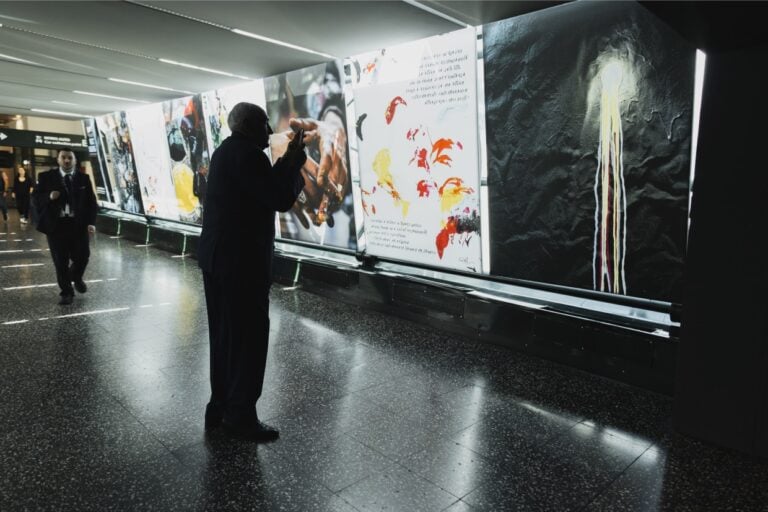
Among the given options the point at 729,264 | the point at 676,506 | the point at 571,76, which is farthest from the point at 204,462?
the point at 571,76

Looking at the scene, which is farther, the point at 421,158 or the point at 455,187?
the point at 421,158

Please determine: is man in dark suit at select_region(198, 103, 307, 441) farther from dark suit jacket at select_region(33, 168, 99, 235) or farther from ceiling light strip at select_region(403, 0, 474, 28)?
dark suit jacket at select_region(33, 168, 99, 235)

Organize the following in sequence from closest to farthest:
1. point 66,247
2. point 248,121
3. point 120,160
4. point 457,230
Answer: point 248,121 → point 457,230 → point 66,247 → point 120,160

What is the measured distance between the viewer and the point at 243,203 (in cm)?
277

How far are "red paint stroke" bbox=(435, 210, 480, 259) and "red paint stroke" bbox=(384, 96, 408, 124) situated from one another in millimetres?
1361

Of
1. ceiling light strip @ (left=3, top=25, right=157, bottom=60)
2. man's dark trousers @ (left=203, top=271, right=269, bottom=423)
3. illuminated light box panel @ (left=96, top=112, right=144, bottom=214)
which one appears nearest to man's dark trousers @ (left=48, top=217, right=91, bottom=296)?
ceiling light strip @ (left=3, top=25, right=157, bottom=60)

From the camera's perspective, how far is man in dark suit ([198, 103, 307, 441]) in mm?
2729

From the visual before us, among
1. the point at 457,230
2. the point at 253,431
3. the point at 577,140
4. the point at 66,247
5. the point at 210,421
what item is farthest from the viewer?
the point at 66,247

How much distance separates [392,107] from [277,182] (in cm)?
315

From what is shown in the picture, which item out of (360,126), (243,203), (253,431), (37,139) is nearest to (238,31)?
(360,126)

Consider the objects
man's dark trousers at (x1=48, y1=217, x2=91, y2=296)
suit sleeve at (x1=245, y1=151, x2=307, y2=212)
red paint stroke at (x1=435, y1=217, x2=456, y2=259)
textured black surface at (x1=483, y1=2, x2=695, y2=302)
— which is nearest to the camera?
suit sleeve at (x1=245, y1=151, x2=307, y2=212)

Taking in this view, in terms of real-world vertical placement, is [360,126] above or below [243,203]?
above

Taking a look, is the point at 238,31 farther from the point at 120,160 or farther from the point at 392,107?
the point at 120,160

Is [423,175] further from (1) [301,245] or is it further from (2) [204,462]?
(2) [204,462]
